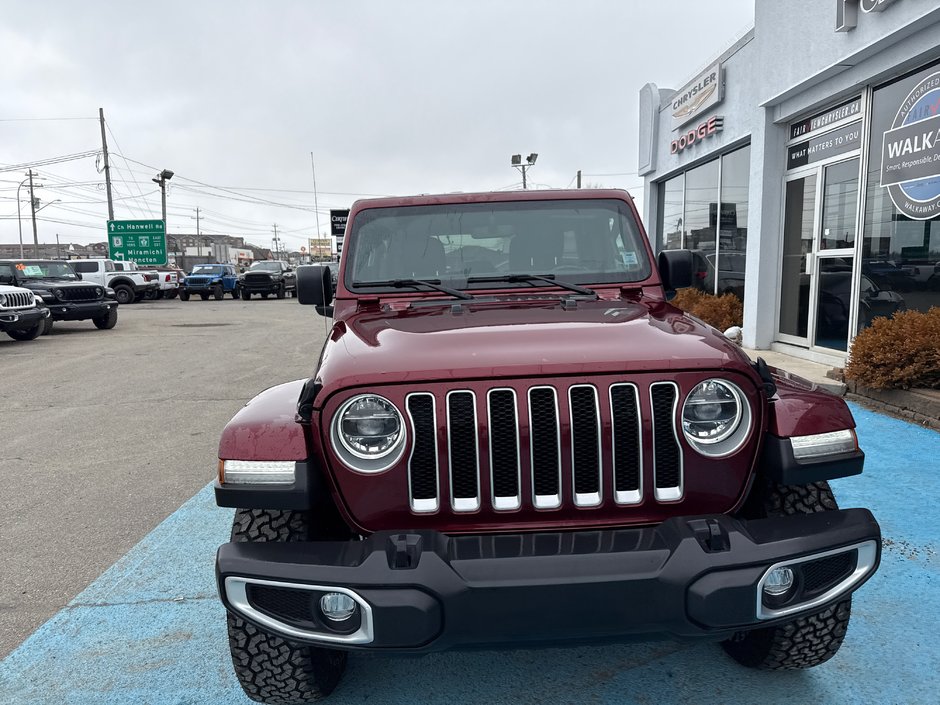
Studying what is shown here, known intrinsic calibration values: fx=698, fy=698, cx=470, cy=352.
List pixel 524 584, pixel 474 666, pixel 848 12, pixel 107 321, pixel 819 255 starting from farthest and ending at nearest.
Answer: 1. pixel 107 321
2. pixel 819 255
3. pixel 848 12
4. pixel 474 666
5. pixel 524 584

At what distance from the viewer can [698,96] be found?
11273mm

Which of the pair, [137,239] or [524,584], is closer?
[524,584]

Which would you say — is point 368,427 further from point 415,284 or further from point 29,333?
point 29,333

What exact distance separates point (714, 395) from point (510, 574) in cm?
80

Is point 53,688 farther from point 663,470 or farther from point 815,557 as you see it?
point 815,557

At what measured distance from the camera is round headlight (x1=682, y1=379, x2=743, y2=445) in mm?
2006

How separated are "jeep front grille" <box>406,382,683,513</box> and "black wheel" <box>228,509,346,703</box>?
417 mm

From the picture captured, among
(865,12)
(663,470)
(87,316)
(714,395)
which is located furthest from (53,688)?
(87,316)

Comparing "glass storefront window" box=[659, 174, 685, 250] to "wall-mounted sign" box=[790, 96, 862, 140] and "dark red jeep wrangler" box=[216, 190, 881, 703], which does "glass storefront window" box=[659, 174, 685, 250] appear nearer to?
"wall-mounted sign" box=[790, 96, 862, 140]

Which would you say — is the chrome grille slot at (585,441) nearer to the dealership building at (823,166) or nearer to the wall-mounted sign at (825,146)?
the dealership building at (823,166)

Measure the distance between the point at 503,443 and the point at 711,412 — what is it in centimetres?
62

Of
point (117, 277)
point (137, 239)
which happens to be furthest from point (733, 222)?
point (137, 239)

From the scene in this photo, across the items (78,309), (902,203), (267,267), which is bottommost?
(78,309)

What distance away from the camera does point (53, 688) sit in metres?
2.45
